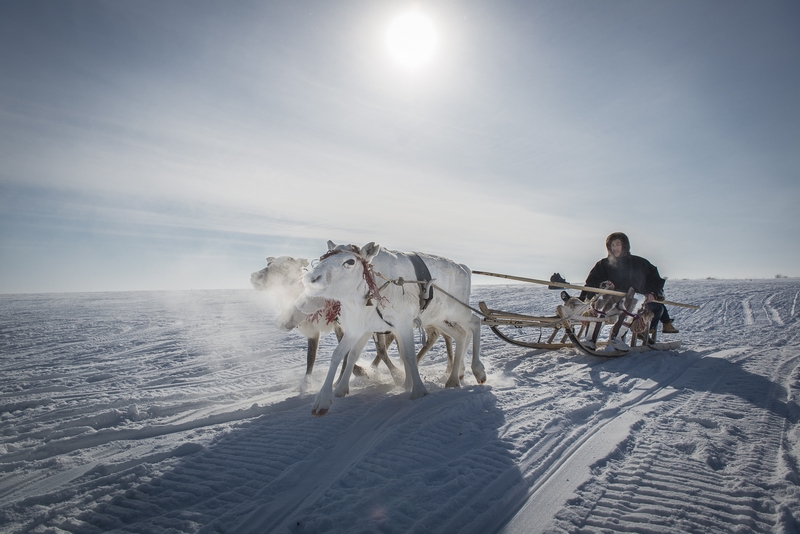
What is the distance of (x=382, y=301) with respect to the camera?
4.39 meters

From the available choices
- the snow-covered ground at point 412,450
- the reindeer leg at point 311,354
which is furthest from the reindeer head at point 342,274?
the reindeer leg at point 311,354

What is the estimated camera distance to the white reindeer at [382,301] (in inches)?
154

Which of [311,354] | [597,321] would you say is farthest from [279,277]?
[597,321]

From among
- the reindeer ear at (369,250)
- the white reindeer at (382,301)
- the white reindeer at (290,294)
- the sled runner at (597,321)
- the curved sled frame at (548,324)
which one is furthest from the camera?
the sled runner at (597,321)

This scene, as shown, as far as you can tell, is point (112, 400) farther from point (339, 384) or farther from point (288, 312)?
point (339, 384)

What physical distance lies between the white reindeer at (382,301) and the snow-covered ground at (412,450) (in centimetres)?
43

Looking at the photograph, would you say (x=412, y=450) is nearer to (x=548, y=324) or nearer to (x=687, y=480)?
(x=687, y=480)

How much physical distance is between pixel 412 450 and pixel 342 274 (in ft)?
5.94

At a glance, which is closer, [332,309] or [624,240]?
[332,309]

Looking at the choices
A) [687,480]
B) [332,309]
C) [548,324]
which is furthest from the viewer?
[548,324]

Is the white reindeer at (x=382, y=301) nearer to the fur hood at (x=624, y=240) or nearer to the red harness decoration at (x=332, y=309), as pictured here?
the red harness decoration at (x=332, y=309)

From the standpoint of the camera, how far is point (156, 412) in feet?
14.5

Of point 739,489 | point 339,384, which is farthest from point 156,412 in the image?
point 739,489

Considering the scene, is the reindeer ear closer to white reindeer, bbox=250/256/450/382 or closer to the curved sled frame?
white reindeer, bbox=250/256/450/382
